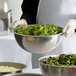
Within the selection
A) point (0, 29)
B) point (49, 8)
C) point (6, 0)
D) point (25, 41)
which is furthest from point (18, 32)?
point (6, 0)

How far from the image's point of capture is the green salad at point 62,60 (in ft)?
3.19

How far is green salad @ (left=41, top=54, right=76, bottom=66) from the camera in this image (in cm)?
97

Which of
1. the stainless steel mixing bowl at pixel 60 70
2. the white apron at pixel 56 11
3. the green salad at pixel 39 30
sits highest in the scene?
the white apron at pixel 56 11

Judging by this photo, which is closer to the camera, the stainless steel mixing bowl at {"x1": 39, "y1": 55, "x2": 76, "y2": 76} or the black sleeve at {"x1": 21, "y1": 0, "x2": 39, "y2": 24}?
the stainless steel mixing bowl at {"x1": 39, "y1": 55, "x2": 76, "y2": 76}

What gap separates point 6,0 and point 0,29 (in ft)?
5.05

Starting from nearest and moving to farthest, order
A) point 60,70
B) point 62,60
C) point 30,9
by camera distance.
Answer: point 60,70 → point 62,60 → point 30,9

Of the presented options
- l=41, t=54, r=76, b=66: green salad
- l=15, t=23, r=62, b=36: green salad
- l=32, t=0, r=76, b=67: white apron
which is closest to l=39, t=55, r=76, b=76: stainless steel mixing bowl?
l=41, t=54, r=76, b=66: green salad

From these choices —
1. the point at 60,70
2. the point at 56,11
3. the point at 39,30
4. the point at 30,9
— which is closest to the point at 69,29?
the point at 39,30

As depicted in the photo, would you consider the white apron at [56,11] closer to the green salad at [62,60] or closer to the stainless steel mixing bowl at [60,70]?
the green salad at [62,60]

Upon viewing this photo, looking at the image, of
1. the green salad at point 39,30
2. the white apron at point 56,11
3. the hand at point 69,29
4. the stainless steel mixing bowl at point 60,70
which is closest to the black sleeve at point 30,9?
the white apron at point 56,11

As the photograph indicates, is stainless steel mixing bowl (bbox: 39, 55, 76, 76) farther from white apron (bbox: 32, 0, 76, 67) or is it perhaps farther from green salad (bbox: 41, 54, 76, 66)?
white apron (bbox: 32, 0, 76, 67)

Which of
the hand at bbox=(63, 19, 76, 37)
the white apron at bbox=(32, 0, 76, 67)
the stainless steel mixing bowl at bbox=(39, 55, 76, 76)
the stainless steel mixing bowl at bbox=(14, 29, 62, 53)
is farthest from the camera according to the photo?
the white apron at bbox=(32, 0, 76, 67)

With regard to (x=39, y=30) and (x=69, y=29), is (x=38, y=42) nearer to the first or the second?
(x=39, y=30)

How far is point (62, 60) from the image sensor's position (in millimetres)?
1021
